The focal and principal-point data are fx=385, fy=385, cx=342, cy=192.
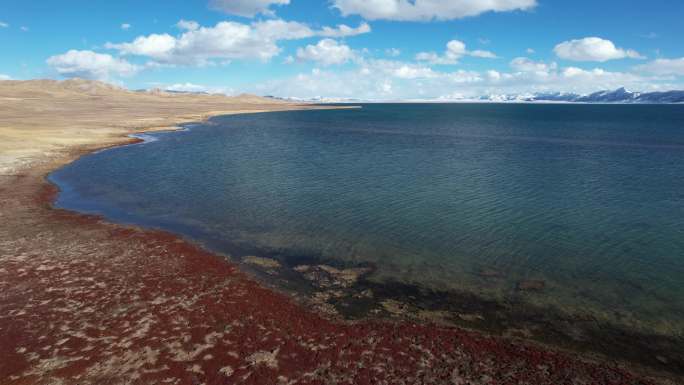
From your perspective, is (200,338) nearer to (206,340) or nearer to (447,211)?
(206,340)

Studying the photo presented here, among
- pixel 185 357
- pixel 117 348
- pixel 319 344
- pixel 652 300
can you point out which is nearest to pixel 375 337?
pixel 319 344

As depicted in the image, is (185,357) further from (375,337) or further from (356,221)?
(356,221)

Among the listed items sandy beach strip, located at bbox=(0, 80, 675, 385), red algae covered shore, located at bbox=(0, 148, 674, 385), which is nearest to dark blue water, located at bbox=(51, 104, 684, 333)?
sandy beach strip, located at bbox=(0, 80, 675, 385)

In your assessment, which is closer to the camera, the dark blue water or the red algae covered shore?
the red algae covered shore

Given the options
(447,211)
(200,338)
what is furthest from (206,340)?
(447,211)

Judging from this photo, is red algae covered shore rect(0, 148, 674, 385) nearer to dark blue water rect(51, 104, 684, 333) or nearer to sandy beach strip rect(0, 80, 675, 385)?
sandy beach strip rect(0, 80, 675, 385)
